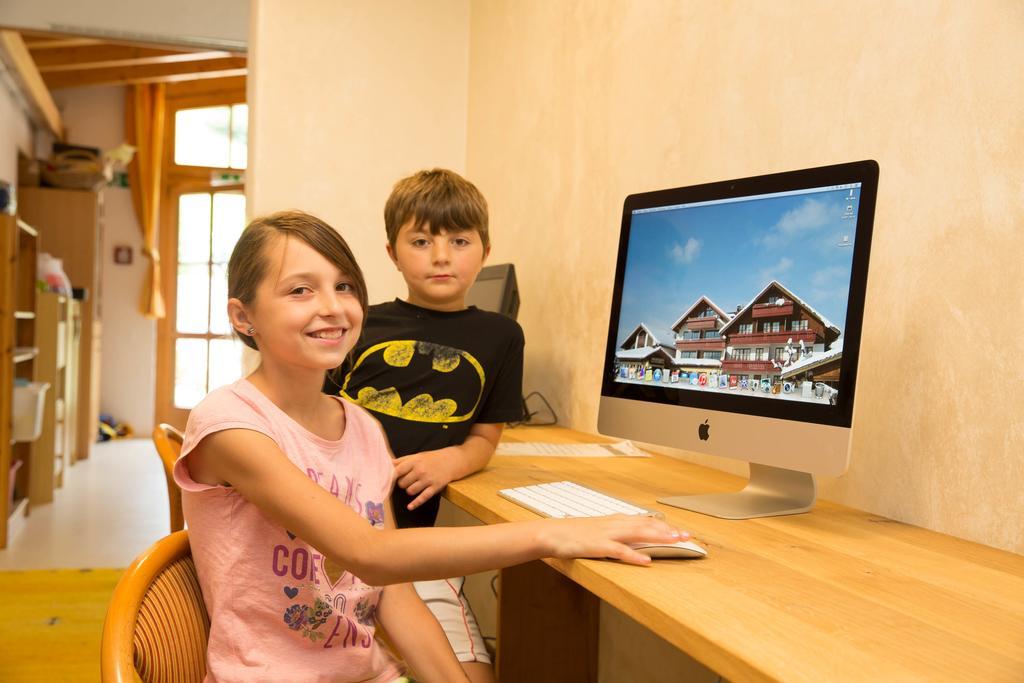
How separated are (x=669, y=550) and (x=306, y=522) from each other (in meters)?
0.41

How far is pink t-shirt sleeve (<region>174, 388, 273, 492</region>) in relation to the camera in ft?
3.25

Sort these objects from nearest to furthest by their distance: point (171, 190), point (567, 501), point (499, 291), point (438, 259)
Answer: point (567, 501) < point (438, 259) < point (499, 291) < point (171, 190)

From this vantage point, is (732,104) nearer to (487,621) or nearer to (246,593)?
(246,593)

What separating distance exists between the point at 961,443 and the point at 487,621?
1874 millimetres

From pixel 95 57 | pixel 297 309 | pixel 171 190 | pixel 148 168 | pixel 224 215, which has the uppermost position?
pixel 95 57

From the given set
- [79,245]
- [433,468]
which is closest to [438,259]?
[433,468]

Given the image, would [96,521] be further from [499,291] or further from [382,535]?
[382,535]

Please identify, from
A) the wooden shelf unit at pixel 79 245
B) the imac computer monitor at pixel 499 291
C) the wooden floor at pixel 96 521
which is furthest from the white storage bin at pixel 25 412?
the imac computer monitor at pixel 499 291

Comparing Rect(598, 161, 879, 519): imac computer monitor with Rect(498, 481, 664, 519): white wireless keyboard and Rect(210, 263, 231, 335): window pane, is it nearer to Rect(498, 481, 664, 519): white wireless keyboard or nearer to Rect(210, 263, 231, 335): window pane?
Answer: Rect(498, 481, 664, 519): white wireless keyboard

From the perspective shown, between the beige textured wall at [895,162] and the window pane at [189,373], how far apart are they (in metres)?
6.78

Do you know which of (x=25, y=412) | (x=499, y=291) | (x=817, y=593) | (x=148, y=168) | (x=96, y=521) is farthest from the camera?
(x=148, y=168)

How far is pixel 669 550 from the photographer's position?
0.98 meters

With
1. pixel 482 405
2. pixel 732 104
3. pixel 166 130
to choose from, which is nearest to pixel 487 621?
pixel 482 405

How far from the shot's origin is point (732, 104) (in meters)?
1.72
